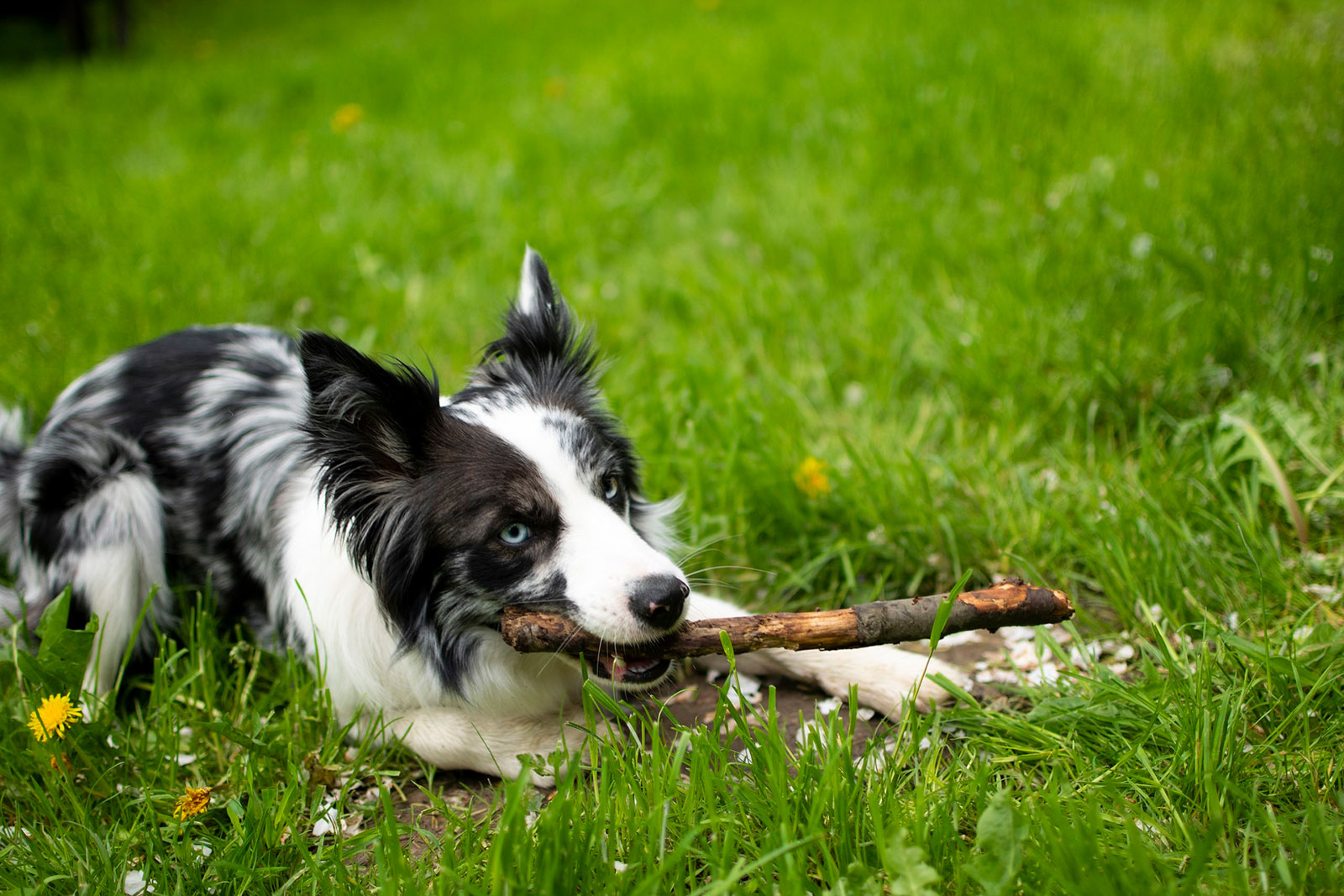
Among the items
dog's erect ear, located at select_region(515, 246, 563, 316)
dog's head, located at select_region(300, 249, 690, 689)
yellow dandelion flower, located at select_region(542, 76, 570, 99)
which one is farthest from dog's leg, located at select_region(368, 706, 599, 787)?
yellow dandelion flower, located at select_region(542, 76, 570, 99)

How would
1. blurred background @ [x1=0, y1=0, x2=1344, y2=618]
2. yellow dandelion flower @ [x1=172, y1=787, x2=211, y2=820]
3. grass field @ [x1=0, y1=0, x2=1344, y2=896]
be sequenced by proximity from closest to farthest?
grass field @ [x1=0, y1=0, x2=1344, y2=896]
yellow dandelion flower @ [x1=172, y1=787, x2=211, y2=820]
blurred background @ [x1=0, y1=0, x2=1344, y2=618]

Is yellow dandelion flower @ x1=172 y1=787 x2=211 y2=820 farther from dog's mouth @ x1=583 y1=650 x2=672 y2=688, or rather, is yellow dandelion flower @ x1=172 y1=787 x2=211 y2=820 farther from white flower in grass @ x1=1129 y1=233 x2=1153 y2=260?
white flower in grass @ x1=1129 y1=233 x2=1153 y2=260

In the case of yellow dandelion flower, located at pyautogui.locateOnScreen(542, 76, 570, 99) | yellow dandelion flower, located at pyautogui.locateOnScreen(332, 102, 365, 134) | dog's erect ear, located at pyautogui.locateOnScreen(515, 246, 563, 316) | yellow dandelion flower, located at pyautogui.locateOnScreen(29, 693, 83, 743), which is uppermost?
yellow dandelion flower, located at pyautogui.locateOnScreen(542, 76, 570, 99)

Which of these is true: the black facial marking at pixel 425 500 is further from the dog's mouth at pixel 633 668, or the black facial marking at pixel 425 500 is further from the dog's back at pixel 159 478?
the dog's back at pixel 159 478

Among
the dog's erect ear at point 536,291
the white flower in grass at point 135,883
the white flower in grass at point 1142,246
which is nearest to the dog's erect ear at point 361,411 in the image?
the dog's erect ear at point 536,291

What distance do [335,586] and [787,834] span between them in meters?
1.34

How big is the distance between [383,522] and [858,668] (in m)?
1.26

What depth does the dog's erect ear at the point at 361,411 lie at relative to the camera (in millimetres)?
1987

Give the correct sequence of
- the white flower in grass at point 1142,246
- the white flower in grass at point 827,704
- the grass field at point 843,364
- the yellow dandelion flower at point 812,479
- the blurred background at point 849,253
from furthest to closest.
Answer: the white flower in grass at point 1142,246
the yellow dandelion flower at point 812,479
the blurred background at point 849,253
the white flower in grass at point 827,704
the grass field at point 843,364

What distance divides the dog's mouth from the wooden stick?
2cm

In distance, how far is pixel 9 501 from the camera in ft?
9.58

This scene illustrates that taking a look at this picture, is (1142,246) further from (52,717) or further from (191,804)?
(52,717)

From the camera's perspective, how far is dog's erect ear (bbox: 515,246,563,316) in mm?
2514

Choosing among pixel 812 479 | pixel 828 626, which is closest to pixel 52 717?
pixel 828 626
